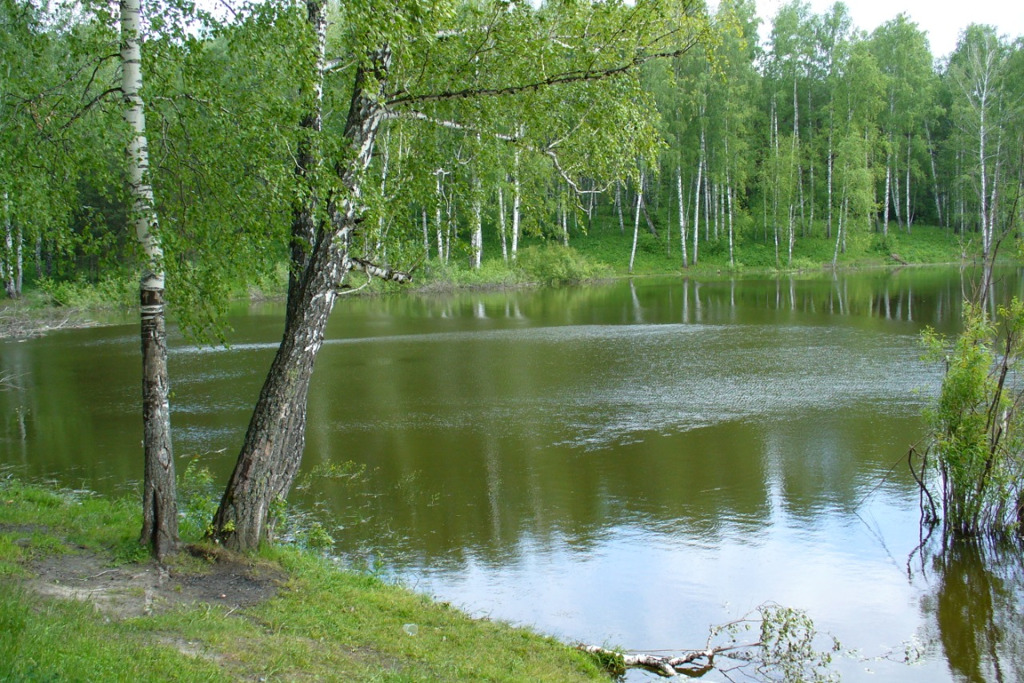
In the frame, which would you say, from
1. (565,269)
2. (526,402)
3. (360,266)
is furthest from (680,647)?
(565,269)

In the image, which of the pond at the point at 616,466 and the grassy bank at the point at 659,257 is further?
the grassy bank at the point at 659,257

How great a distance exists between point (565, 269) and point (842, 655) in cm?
4043

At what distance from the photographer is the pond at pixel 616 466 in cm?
732

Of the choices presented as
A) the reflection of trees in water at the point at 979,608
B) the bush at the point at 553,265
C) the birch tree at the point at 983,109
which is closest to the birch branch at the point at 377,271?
the reflection of trees in water at the point at 979,608

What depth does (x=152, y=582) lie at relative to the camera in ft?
19.9

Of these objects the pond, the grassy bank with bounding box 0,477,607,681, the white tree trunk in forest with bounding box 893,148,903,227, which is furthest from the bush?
the grassy bank with bounding box 0,477,607,681

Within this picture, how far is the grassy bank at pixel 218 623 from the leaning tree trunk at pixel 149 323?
32 centimetres

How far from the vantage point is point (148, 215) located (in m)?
5.86

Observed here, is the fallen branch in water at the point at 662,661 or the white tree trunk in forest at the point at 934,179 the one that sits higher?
the white tree trunk in forest at the point at 934,179

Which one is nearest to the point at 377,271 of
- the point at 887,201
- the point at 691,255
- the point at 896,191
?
the point at 691,255

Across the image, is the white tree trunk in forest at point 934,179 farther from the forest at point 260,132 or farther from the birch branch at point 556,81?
the birch branch at point 556,81

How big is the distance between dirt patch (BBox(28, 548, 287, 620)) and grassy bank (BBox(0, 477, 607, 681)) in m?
0.01

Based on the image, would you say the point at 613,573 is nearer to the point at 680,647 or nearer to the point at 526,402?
the point at 680,647

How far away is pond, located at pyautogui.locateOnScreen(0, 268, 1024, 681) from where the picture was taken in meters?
7.32
